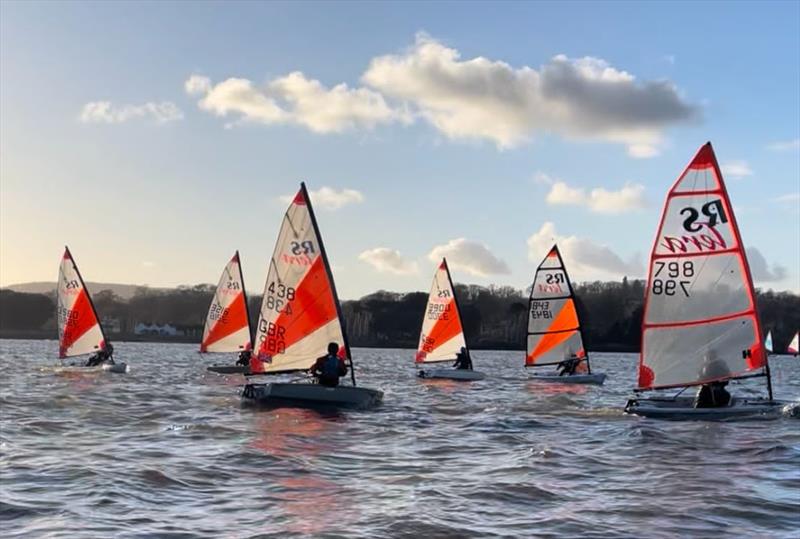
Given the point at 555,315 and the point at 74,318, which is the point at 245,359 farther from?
the point at 555,315

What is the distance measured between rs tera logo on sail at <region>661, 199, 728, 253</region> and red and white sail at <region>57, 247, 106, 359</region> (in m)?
26.2

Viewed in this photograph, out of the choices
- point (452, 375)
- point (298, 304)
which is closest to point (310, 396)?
point (298, 304)

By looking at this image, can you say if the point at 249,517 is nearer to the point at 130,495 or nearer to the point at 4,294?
the point at 130,495

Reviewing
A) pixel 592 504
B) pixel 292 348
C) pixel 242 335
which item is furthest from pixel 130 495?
pixel 242 335

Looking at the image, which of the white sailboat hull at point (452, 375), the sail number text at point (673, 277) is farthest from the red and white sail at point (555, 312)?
the sail number text at point (673, 277)

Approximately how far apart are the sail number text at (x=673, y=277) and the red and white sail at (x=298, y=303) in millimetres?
8077

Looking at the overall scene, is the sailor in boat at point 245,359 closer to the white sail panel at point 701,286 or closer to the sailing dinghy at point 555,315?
the sailing dinghy at point 555,315

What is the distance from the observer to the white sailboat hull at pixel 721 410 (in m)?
19.0

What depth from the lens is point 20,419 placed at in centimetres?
1847

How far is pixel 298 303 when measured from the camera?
23781mm

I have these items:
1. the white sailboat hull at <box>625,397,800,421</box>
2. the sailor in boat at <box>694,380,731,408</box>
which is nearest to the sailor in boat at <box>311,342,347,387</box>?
the white sailboat hull at <box>625,397,800,421</box>

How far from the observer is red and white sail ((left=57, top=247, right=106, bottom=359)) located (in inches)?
1495

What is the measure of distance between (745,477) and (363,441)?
21.3 ft

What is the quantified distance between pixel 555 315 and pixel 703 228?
58.7 ft
